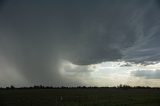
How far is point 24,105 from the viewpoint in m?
44.5
